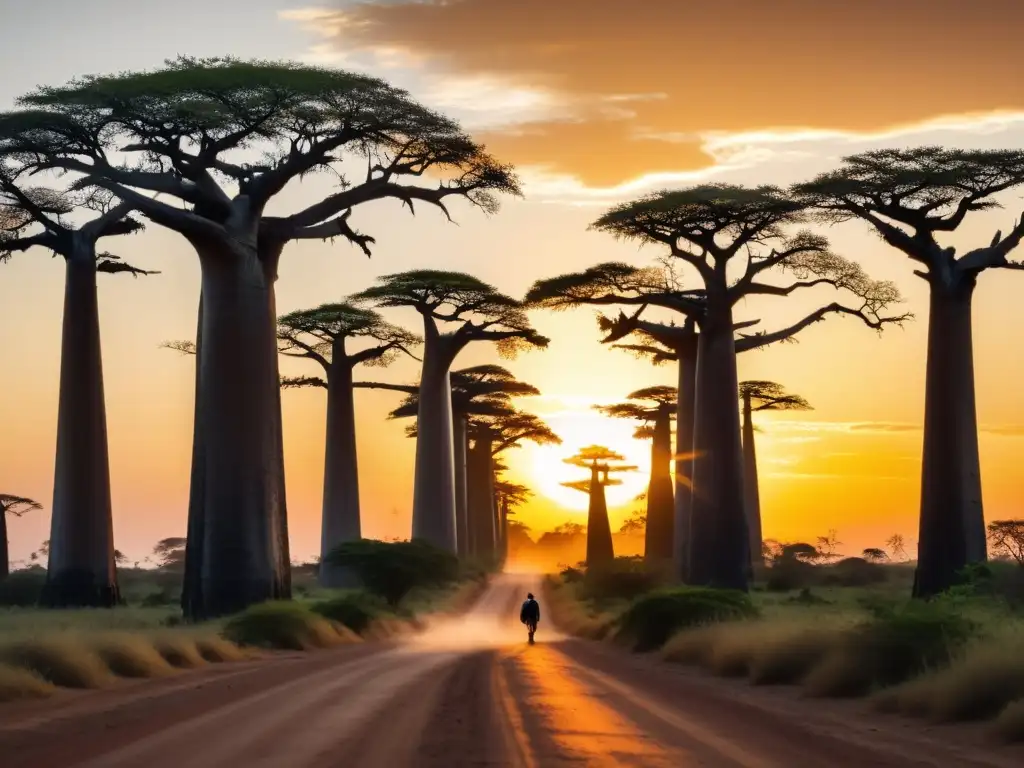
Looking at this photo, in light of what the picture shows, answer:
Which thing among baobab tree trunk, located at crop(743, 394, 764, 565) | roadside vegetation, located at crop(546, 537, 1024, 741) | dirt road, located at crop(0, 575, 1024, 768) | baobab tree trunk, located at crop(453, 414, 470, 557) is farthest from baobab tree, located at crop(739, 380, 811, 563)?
dirt road, located at crop(0, 575, 1024, 768)

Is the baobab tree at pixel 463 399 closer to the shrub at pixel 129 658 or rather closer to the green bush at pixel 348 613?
the green bush at pixel 348 613

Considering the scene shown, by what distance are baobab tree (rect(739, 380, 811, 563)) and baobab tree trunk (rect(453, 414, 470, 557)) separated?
15633 mm

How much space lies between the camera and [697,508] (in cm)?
4431

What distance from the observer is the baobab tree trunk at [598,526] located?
78812mm

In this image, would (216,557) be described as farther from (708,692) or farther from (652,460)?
(652,460)

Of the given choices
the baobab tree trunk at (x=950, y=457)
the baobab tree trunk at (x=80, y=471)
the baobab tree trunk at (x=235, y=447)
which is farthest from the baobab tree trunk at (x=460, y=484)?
the baobab tree trunk at (x=235, y=447)

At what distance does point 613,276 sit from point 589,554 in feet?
111

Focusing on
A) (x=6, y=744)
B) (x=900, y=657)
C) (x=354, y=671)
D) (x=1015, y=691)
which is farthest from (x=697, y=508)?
(x=6, y=744)

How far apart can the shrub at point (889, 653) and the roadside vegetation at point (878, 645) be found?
1cm

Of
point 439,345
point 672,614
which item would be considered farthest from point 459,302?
point 672,614

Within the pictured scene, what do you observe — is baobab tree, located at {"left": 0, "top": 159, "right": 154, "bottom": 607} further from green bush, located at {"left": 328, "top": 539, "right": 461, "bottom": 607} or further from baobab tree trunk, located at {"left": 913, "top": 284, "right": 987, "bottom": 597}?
baobab tree trunk, located at {"left": 913, "top": 284, "right": 987, "bottom": 597}

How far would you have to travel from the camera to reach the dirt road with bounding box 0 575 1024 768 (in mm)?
10977

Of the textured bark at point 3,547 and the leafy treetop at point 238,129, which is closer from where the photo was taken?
the leafy treetop at point 238,129

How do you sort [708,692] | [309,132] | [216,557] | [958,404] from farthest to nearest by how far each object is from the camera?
[958,404] < [309,132] < [216,557] < [708,692]
